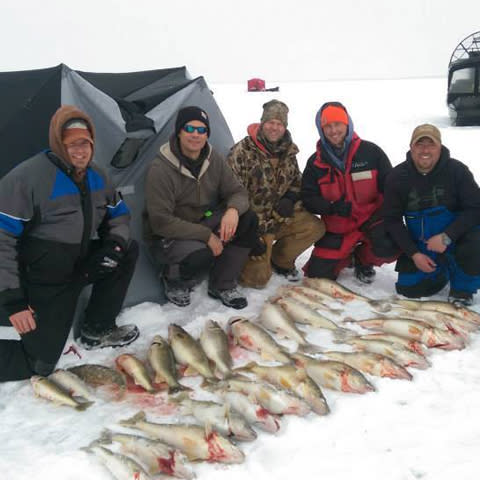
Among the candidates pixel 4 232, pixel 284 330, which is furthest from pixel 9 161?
pixel 284 330

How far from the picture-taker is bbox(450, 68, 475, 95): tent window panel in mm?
14289

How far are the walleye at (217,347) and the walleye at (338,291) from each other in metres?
1.22

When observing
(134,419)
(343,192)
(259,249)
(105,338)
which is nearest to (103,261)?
(105,338)

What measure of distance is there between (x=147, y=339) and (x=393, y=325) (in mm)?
1903

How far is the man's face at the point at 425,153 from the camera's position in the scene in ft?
13.5

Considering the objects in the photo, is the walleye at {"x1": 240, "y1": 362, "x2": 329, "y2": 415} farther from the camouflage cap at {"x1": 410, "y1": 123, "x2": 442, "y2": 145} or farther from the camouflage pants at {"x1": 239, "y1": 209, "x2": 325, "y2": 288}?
the camouflage cap at {"x1": 410, "y1": 123, "x2": 442, "y2": 145}

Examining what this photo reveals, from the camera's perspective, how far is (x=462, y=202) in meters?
4.21

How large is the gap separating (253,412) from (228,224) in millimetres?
1718

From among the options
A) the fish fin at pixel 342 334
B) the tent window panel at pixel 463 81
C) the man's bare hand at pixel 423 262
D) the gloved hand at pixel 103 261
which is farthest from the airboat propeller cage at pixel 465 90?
the gloved hand at pixel 103 261

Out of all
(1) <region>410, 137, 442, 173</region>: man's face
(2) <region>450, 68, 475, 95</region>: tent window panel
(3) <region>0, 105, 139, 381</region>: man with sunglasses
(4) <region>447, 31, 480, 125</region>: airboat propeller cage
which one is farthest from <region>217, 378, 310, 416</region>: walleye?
(2) <region>450, 68, 475, 95</region>: tent window panel

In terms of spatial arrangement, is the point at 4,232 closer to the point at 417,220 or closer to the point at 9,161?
the point at 9,161

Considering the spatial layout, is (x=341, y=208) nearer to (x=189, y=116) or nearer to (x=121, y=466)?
(x=189, y=116)

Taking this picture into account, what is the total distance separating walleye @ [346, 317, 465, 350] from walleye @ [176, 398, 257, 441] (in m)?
1.57

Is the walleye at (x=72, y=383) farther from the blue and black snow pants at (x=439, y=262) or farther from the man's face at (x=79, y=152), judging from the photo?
the blue and black snow pants at (x=439, y=262)
